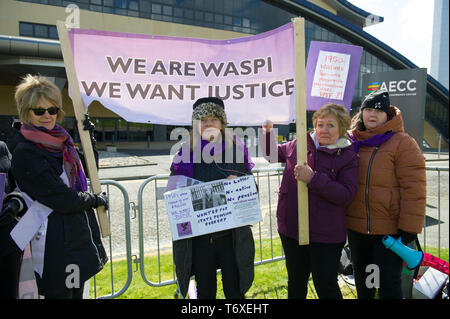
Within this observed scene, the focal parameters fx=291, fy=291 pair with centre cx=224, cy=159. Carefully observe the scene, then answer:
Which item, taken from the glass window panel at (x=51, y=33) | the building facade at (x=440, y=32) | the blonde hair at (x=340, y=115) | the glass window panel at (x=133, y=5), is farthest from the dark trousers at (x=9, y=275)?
the glass window panel at (x=133, y=5)

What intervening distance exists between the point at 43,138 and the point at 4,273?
0.98 m

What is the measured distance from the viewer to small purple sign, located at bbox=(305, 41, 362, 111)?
9.61 feet

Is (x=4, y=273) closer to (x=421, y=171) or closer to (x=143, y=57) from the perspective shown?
(x=143, y=57)

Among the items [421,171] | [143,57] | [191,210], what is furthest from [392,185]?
[143,57]

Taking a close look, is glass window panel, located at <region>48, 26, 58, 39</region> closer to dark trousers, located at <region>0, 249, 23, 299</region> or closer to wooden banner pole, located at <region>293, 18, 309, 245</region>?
dark trousers, located at <region>0, 249, 23, 299</region>

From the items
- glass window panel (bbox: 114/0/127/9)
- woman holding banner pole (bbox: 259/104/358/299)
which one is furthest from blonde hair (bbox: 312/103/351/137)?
glass window panel (bbox: 114/0/127/9)

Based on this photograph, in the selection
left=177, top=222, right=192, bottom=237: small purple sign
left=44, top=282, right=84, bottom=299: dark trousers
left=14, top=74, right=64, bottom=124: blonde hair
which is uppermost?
left=14, top=74, right=64, bottom=124: blonde hair

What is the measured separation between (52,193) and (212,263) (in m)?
1.25

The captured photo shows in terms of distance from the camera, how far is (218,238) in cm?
229

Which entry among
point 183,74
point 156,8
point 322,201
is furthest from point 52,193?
point 156,8

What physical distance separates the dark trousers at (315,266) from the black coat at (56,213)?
4.94ft

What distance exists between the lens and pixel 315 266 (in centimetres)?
228

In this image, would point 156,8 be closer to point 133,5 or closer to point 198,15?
point 133,5

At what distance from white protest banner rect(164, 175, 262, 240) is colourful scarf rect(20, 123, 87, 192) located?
652mm
